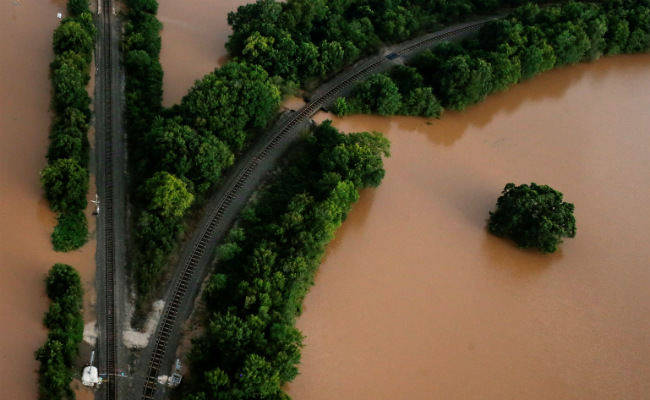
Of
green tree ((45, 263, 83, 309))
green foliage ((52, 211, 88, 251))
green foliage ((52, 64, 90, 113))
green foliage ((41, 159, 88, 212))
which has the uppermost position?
green foliage ((52, 64, 90, 113))

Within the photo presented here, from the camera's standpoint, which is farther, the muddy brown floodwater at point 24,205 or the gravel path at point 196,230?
the gravel path at point 196,230

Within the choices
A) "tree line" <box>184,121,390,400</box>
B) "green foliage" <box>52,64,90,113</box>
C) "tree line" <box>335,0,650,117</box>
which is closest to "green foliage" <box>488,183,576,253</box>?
"tree line" <box>184,121,390,400</box>

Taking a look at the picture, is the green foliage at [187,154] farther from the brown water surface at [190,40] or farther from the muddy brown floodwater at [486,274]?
the muddy brown floodwater at [486,274]

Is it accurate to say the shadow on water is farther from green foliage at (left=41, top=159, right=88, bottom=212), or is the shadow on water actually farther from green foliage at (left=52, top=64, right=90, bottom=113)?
green foliage at (left=52, top=64, right=90, bottom=113)

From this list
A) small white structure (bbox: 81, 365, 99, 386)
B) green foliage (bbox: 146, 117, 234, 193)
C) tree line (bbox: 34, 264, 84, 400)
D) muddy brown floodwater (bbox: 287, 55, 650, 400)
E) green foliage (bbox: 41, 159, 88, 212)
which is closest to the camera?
tree line (bbox: 34, 264, 84, 400)

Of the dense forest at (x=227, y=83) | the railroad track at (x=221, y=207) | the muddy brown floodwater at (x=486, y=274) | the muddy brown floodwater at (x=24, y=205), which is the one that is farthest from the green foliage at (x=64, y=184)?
the muddy brown floodwater at (x=486, y=274)
